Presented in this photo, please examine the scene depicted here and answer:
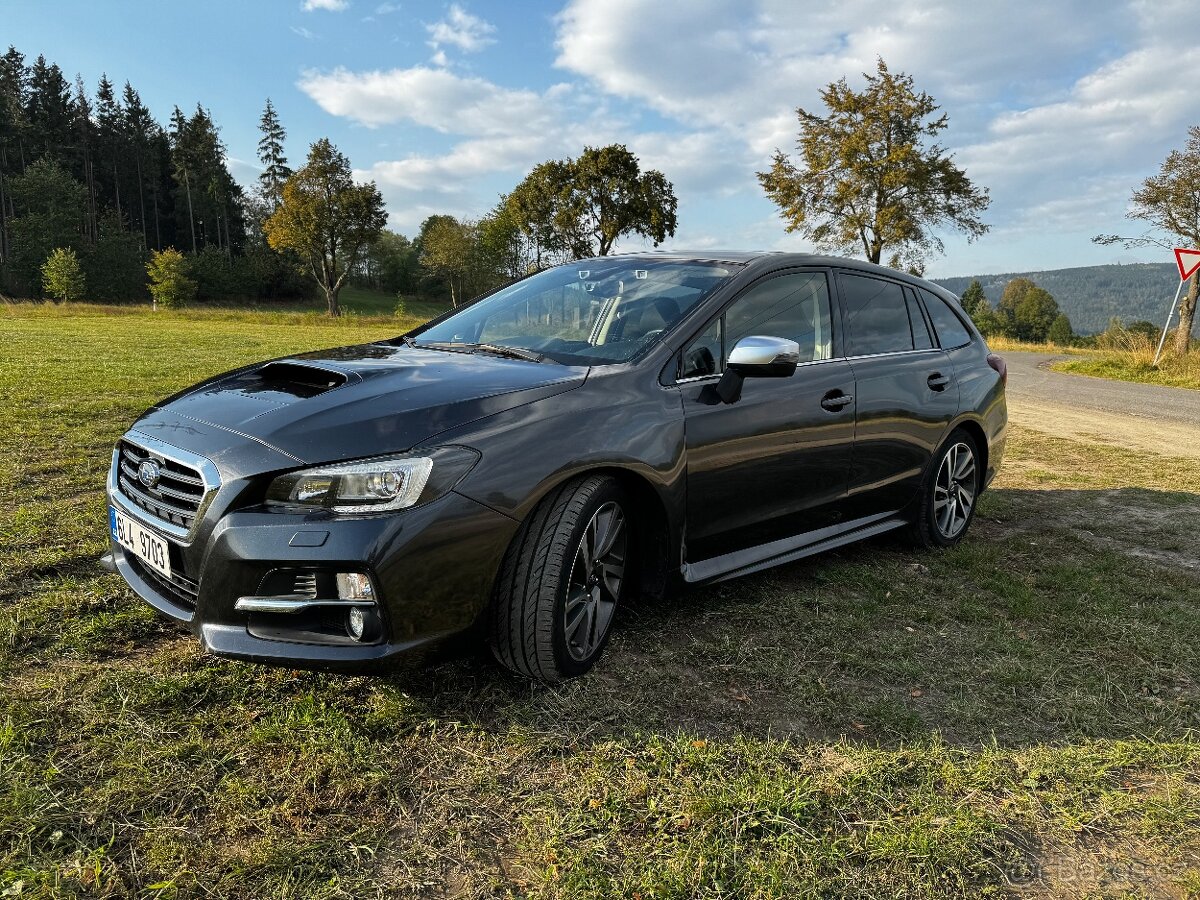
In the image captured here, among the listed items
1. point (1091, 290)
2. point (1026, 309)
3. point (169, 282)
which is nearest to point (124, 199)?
point (169, 282)

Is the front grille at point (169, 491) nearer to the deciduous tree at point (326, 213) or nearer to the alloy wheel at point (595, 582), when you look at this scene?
the alloy wheel at point (595, 582)

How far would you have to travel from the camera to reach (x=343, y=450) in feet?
7.18

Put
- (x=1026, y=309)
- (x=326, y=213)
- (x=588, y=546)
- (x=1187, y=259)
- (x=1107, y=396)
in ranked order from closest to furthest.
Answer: (x=588, y=546) → (x=1107, y=396) → (x=1187, y=259) → (x=326, y=213) → (x=1026, y=309)

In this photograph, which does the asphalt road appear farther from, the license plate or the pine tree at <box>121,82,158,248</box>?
the pine tree at <box>121,82,158,248</box>

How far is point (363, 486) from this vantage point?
2.16m

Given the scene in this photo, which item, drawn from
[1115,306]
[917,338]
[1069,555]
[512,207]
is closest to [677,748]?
[917,338]

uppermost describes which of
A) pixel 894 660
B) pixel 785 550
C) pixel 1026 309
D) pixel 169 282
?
pixel 169 282

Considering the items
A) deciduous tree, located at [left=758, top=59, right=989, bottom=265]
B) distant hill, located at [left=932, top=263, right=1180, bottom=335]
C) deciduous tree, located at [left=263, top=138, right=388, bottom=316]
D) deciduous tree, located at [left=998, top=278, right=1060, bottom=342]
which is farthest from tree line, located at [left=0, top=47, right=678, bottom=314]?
distant hill, located at [left=932, top=263, right=1180, bottom=335]

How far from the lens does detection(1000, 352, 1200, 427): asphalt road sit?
1159cm

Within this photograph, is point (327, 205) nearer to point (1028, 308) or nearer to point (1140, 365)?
point (1140, 365)

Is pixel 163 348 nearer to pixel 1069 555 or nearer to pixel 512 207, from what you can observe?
pixel 1069 555

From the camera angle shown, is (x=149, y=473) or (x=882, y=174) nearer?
(x=149, y=473)

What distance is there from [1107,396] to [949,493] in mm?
11614

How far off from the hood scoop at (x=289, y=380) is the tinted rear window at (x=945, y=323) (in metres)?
3.43
